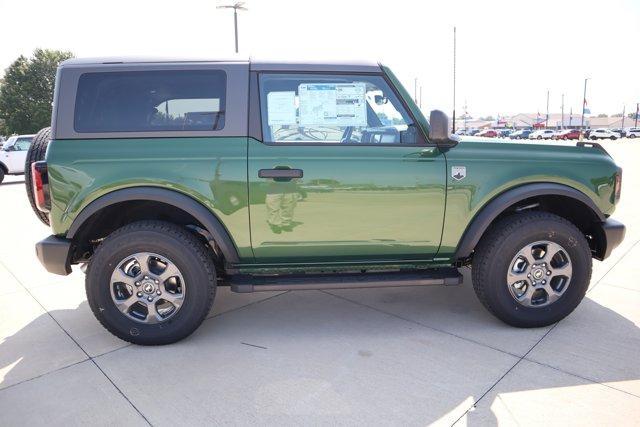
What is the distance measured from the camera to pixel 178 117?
3041 millimetres

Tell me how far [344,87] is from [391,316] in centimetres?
180

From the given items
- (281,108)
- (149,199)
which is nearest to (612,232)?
(281,108)

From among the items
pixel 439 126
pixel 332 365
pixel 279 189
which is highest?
pixel 439 126

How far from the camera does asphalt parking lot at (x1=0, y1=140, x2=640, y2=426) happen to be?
2.38 meters

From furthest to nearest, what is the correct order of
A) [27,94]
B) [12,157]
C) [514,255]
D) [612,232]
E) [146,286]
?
[27,94] < [12,157] < [612,232] < [514,255] < [146,286]

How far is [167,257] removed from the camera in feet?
9.89

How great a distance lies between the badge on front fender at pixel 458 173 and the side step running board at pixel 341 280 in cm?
70

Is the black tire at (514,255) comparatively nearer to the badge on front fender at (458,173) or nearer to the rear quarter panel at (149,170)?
the badge on front fender at (458,173)

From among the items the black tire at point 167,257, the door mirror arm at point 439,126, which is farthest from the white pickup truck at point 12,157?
the door mirror arm at point 439,126

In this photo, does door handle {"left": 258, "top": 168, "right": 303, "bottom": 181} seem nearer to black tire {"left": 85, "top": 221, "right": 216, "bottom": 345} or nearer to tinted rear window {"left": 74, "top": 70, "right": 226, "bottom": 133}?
tinted rear window {"left": 74, "top": 70, "right": 226, "bottom": 133}

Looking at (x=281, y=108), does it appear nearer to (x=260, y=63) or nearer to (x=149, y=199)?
(x=260, y=63)

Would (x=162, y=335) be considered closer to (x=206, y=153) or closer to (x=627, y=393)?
(x=206, y=153)

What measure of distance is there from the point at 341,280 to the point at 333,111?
117 centimetres

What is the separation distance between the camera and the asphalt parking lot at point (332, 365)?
238 centimetres
